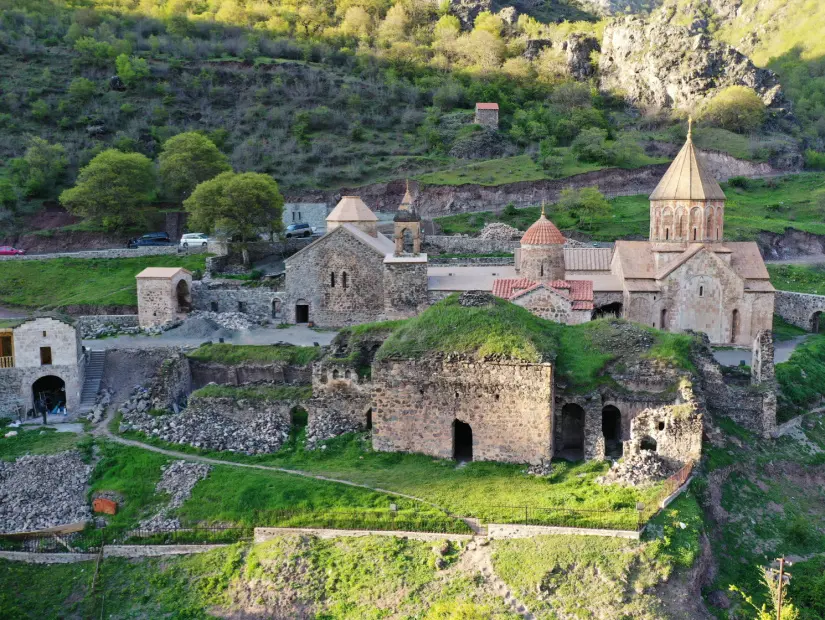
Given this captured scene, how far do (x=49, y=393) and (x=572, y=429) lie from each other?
1784 cm

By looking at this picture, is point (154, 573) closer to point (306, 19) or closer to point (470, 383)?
point (470, 383)

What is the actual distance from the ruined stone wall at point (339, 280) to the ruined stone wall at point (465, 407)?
42.6ft

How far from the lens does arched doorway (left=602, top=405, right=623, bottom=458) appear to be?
23284mm

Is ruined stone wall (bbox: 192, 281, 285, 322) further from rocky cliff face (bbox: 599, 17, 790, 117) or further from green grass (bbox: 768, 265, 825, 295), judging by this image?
rocky cliff face (bbox: 599, 17, 790, 117)

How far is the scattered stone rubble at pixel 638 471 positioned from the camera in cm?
1978

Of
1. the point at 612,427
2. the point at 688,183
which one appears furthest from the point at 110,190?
the point at 612,427

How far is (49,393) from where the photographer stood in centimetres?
2838

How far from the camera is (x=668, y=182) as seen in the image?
1346 inches

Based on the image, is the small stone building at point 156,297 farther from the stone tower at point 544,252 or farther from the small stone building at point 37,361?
the stone tower at point 544,252

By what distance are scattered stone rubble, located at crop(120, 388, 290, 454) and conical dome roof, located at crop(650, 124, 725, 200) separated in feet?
61.2

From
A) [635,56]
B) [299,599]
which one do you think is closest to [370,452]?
[299,599]

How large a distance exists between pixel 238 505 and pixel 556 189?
44605mm

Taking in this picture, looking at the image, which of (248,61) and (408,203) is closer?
(408,203)

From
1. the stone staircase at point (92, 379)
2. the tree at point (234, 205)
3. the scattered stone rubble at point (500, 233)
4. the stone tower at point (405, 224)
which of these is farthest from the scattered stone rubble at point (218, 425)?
the scattered stone rubble at point (500, 233)
